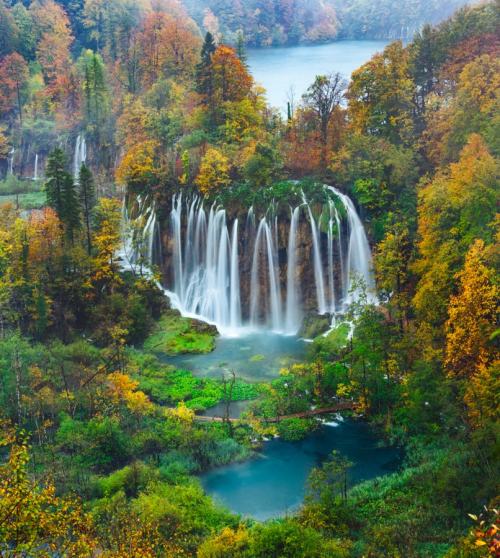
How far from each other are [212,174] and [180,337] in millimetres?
10312

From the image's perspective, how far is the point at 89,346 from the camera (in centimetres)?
3312

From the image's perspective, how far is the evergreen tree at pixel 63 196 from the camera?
38688 mm

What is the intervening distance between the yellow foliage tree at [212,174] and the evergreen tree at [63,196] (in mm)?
7266

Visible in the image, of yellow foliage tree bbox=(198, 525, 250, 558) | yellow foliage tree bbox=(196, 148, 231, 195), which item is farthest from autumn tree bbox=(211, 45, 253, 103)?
yellow foliage tree bbox=(198, 525, 250, 558)

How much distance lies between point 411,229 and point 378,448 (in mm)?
13606

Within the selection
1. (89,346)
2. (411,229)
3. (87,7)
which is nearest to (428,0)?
(87,7)

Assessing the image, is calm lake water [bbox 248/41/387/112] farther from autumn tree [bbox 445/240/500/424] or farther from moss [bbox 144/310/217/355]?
autumn tree [bbox 445/240/500/424]

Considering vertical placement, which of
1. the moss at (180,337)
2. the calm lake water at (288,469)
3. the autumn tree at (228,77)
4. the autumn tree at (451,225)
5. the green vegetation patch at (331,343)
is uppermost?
the autumn tree at (228,77)

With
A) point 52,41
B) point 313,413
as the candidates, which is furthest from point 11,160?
point 313,413

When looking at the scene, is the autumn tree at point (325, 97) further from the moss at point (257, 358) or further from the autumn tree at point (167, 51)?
the autumn tree at point (167, 51)

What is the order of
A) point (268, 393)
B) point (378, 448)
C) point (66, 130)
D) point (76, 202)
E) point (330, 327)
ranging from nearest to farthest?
point (378, 448), point (268, 393), point (330, 327), point (76, 202), point (66, 130)

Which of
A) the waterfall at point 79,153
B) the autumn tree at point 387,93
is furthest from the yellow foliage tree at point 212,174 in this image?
the waterfall at point 79,153

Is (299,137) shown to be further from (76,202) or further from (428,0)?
(428,0)

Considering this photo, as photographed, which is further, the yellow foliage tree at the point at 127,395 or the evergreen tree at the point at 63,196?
the evergreen tree at the point at 63,196
